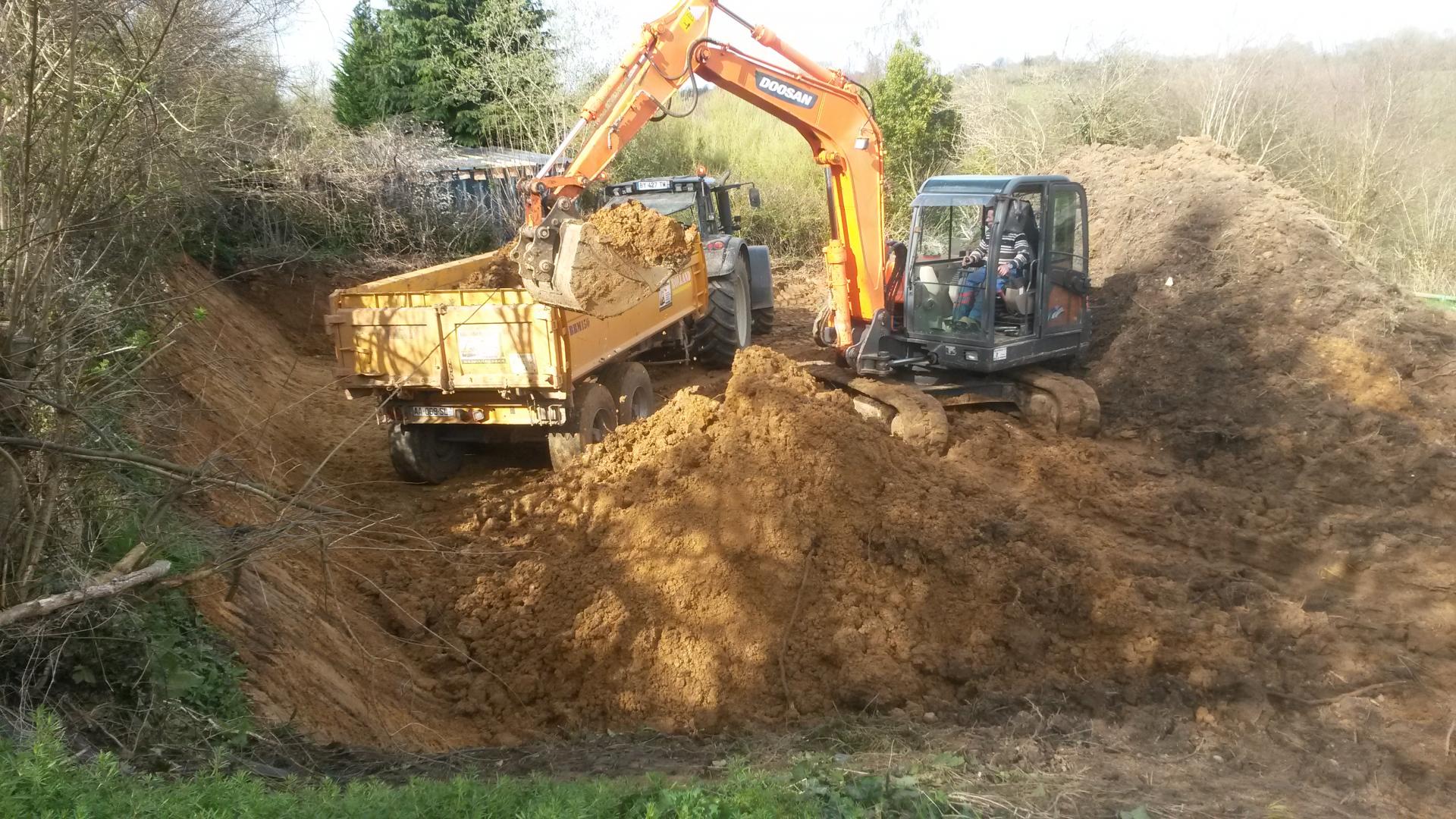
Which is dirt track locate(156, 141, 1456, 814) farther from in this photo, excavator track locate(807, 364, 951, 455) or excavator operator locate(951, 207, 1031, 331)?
excavator operator locate(951, 207, 1031, 331)

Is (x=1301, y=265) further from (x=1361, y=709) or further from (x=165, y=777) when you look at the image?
(x=165, y=777)

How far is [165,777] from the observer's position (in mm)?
3373

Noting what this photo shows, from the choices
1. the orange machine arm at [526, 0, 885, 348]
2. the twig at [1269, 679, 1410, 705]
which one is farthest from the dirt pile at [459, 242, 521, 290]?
the twig at [1269, 679, 1410, 705]

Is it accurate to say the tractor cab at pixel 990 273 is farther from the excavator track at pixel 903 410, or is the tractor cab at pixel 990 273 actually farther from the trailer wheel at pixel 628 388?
the trailer wheel at pixel 628 388

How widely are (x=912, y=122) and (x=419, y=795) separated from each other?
1849 centimetres

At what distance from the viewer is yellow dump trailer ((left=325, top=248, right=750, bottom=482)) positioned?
6867 mm

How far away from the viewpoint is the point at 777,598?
5.39m

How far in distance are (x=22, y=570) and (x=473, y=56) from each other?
19.2m

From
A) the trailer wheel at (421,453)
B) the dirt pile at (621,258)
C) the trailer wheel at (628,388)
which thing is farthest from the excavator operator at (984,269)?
the trailer wheel at (421,453)

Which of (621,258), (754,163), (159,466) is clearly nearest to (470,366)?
(621,258)

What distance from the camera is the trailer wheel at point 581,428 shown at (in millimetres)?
7332

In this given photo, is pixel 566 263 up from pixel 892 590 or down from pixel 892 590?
up

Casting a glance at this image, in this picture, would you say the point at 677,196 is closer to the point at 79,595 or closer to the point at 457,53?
the point at 79,595

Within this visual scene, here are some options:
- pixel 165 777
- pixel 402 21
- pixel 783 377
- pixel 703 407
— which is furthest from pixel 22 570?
pixel 402 21
